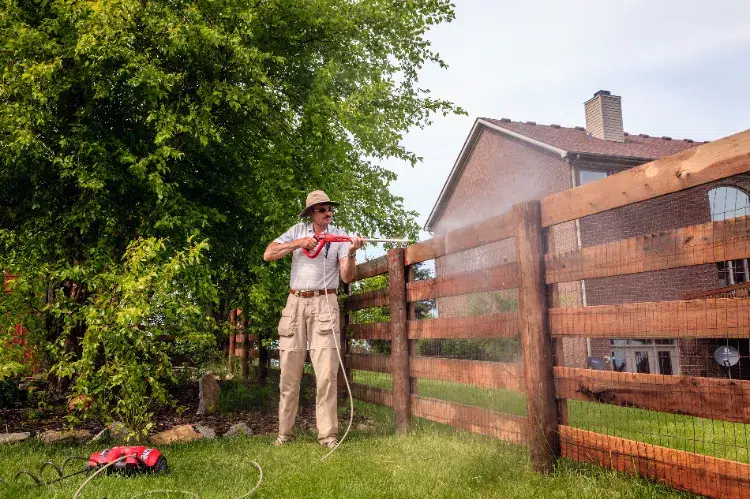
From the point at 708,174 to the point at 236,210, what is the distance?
21.7 feet

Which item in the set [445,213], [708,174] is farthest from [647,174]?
[445,213]

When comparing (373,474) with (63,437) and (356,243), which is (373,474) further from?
(63,437)

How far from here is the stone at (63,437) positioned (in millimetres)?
6016

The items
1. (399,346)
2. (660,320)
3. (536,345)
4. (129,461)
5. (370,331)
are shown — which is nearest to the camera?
(660,320)

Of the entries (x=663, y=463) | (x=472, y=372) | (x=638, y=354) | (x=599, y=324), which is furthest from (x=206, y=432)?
(x=638, y=354)

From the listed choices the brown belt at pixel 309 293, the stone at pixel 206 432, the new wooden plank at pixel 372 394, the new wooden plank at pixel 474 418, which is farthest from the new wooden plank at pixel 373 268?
the stone at pixel 206 432

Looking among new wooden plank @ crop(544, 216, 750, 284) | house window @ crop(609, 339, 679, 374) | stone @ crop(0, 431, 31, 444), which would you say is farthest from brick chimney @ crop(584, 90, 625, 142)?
stone @ crop(0, 431, 31, 444)

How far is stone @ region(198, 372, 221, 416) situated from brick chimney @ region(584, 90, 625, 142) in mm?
17075

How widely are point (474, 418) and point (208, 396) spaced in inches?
175

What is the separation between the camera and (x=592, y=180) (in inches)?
624

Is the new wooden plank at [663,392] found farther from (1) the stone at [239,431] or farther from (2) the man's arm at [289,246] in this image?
(1) the stone at [239,431]

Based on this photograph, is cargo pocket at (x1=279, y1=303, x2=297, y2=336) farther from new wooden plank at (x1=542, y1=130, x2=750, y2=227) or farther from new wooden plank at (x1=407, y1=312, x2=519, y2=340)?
new wooden plank at (x1=542, y1=130, x2=750, y2=227)

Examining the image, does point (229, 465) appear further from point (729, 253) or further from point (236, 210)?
point (236, 210)

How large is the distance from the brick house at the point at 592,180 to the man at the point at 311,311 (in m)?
7.70
